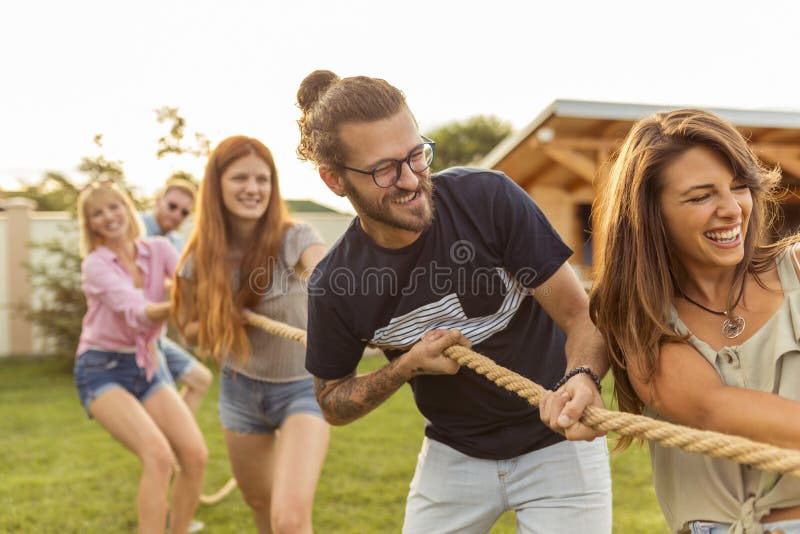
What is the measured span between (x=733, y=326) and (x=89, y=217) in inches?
138

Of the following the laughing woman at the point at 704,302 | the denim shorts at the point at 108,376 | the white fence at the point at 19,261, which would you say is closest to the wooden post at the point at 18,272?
the white fence at the point at 19,261

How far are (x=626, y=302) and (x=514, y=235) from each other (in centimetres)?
43

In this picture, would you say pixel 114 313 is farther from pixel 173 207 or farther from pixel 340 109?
pixel 340 109

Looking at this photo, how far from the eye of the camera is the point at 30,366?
12.3m

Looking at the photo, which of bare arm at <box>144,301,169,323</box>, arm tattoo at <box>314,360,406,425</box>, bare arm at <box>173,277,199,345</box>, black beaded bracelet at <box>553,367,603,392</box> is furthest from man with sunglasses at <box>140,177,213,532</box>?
black beaded bracelet at <box>553,367,603,392</box>

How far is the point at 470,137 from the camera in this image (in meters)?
39.6

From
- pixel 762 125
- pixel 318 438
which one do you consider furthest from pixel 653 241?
pixel 762 125

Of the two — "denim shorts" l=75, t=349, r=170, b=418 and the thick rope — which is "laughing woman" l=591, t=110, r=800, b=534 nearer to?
the thick rope

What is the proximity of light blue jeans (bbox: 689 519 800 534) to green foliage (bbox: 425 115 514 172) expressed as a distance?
121 ft

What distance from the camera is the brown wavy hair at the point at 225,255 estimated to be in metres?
3.39

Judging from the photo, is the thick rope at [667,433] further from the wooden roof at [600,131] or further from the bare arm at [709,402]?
the wooden roof at [600,131]

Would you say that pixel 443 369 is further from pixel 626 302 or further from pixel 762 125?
pixel 762 125

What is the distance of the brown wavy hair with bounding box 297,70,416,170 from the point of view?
2.13 metres

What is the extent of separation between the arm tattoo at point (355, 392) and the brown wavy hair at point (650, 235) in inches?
26.4
